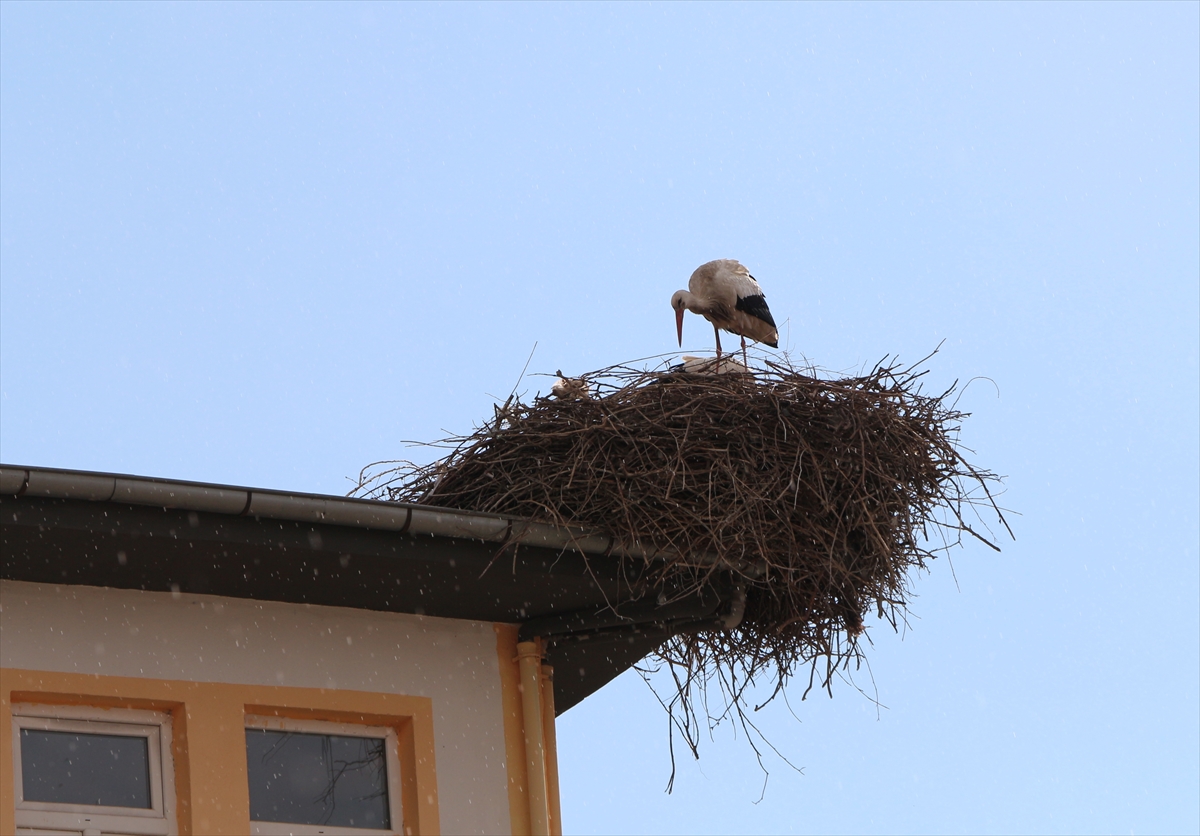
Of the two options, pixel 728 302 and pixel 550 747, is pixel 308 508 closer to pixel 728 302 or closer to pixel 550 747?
pixel 550 747

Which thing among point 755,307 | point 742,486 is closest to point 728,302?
point 755,307

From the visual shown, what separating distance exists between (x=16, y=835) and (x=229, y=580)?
47.2 inches

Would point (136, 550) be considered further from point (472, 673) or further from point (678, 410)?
point (678, 410)

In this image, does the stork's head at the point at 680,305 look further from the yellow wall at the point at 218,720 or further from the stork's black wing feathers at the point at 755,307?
the yellow wall at the point at 218,720

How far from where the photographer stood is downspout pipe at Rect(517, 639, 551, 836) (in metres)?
6.59

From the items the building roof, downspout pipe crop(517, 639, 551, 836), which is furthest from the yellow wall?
the building roof

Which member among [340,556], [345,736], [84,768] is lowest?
[84,768]

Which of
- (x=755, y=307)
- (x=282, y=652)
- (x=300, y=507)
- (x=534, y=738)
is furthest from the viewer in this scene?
(x=755, y=307)

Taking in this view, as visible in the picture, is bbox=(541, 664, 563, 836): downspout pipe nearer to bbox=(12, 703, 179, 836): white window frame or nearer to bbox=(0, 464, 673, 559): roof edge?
bbox=(0, 464, 673, 559): roof edge

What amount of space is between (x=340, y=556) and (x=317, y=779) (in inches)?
32.7

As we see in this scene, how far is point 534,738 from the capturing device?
6.77m

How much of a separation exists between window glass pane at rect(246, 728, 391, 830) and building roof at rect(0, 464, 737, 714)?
54 cm

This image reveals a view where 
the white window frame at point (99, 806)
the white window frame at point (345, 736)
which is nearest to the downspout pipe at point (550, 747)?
the white window frame at point (345, 736)

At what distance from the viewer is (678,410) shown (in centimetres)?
759
